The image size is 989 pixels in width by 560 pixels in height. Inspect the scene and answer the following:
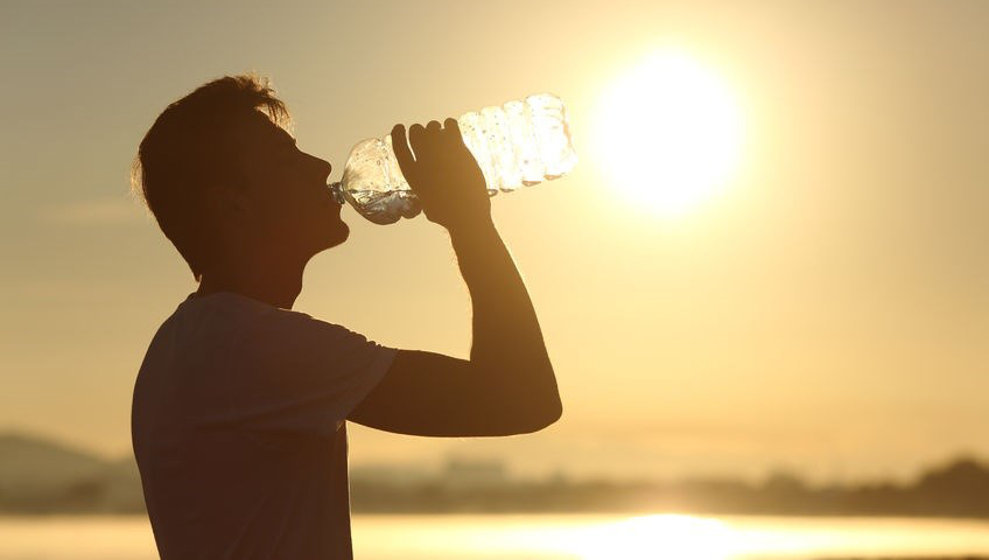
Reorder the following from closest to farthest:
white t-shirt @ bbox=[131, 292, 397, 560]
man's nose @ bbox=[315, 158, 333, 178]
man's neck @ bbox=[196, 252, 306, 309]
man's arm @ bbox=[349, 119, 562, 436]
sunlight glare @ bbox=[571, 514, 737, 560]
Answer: white t-shirt @ bbox=[131, 292, 397, 560] → man's arm @ bbox=[349, 119, 562, 436] → man's neck @ bbox=[196, 252, 306, 309] → man's nose @ bbox=[315, 158, 333, 178] → sunlight glare @ bbox=[571, 514, 737, 560]

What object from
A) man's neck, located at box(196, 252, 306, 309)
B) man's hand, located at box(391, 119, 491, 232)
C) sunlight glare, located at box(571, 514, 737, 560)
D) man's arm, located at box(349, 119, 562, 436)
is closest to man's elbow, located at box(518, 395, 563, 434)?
man's arm, located at box(349, 119, 562, 436)

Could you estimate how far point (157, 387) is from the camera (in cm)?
375

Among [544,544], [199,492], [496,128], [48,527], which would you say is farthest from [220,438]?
[48,527]

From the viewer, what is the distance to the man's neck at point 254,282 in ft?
13.1

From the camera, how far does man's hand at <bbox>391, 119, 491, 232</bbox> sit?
Result: 13.2ft

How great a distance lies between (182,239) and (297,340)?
0.54 metres

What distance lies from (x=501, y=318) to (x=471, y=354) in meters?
0.09

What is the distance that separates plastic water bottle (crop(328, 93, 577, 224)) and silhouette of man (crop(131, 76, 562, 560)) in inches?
52.8

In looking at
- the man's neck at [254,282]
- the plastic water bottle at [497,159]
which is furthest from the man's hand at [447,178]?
the plastic water bottle at [497,159]

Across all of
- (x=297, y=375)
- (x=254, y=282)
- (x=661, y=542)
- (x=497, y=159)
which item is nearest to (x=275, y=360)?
(x=297, y=375)

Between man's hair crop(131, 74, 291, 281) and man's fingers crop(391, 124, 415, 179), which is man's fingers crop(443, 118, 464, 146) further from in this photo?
man's hair crop(131, 74, 291, 281)

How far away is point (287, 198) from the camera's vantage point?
4078mm

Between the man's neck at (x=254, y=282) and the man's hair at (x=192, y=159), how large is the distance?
68mm

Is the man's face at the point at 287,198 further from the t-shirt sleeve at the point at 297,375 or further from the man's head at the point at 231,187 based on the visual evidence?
the t-shirt sleeve at the point at 297,375
